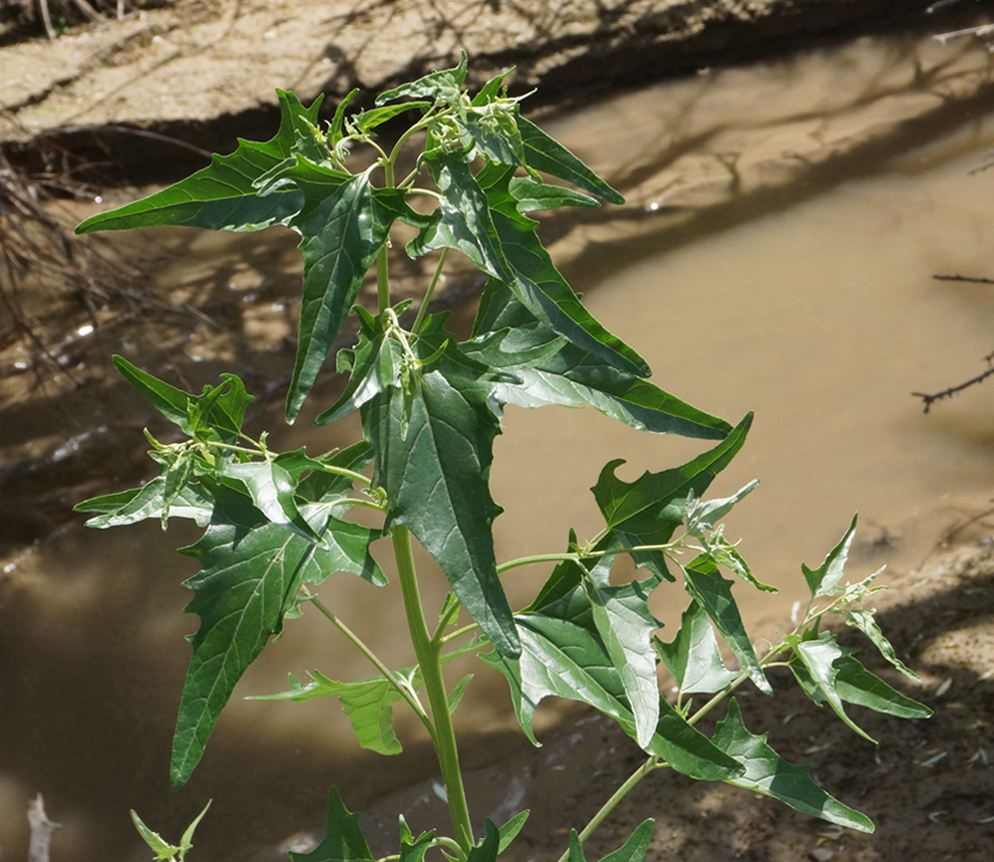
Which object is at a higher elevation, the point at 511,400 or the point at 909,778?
the point at 511,400

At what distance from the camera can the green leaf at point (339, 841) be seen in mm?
1129

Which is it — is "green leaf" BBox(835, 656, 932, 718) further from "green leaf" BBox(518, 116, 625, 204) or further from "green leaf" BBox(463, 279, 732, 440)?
"green leaf" BBox(518, 116, 625, 204)

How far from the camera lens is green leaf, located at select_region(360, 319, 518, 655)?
0.83m

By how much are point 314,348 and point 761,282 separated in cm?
325

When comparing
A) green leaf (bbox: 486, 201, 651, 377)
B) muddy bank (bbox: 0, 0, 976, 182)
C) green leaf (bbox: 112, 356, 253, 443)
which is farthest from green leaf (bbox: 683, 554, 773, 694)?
muddy bank (bbox: 0, 0, 976, 182)

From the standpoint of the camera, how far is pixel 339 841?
114 cm

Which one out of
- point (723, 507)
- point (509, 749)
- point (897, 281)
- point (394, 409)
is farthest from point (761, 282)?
point (394, 409)

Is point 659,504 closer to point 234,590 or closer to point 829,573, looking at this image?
point 829,573

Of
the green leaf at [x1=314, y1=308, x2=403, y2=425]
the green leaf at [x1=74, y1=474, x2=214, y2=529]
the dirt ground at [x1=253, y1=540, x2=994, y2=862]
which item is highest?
the green leaf at [x1=314, y1=308, x2=403, y2=425]

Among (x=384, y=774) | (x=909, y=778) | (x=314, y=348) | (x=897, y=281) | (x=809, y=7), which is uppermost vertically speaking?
(x=314, y=348)

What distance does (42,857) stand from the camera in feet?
8.39

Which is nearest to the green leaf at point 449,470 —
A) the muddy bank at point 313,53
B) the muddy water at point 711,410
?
the muddy water at point 711,410

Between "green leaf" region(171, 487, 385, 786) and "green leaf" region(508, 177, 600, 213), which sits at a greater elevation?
"green leaf" region(508, 177, 600, 213)

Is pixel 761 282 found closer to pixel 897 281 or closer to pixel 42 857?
pixel 897 281
